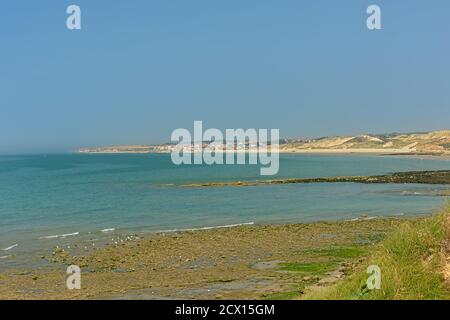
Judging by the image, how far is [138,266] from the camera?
971 inches

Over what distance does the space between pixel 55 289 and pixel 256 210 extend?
93.7 feet

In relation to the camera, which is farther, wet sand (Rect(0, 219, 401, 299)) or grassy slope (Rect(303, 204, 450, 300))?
wet sand (Rect(0, 219, 401, 299))

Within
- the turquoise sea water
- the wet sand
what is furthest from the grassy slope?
the turquoise sea water

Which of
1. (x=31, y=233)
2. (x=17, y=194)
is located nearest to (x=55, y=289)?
(x=31, y=233)

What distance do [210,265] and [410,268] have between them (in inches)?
522

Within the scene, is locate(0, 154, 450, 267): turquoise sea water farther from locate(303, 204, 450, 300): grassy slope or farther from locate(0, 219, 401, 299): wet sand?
locate(303, 204, 450, 300): grassy slope

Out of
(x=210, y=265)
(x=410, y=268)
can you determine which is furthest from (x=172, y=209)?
(x=410, y=268)

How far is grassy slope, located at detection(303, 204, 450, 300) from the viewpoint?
37.4ft

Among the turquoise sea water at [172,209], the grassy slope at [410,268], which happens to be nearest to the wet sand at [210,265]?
the turquoise sea water at [172,209]

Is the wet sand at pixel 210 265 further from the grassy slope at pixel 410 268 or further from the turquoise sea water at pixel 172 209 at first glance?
the grassy slope at pixel 410 268

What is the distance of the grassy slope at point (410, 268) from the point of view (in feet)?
37.4

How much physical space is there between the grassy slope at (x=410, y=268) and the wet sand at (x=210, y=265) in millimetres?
5041

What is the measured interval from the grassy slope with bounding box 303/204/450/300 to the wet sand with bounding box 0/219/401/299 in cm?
504
